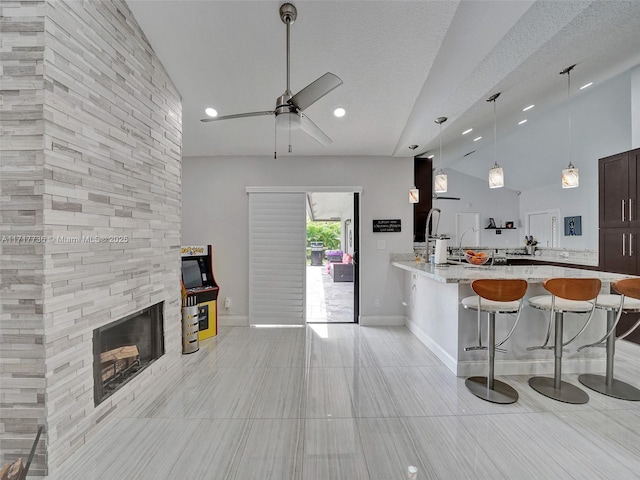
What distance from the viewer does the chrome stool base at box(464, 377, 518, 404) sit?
2.17 m

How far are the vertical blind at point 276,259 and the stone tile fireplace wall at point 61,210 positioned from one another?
6.92 ft

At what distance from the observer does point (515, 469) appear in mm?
1518

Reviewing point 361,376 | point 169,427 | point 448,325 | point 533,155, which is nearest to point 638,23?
point 448,325

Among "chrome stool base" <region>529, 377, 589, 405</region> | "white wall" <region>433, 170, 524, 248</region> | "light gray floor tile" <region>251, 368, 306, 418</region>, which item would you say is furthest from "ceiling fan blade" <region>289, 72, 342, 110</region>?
"white wall" <region>433, 170, 524, 248</region>

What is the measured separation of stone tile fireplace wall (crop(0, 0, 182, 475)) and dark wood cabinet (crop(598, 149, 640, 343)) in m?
5.16

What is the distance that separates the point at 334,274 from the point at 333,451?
21.9 feet

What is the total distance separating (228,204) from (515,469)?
4.15 metres

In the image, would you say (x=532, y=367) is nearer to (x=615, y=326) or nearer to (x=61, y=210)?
(x=615, y=326)

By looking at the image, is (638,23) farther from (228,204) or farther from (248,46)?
(228,204)

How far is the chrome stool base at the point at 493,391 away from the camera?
2168 millimetres

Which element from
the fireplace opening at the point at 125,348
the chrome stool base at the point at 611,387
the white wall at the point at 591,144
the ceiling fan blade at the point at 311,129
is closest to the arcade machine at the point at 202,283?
the fireplace opening at the point at 125,348

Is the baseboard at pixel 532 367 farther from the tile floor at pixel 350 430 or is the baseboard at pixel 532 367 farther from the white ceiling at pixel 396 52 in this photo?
the white ceiling at pixel 396 52

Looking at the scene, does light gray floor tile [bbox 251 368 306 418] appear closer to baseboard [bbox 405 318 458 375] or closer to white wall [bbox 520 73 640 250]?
baseboard [bbox 405 318 458 375]

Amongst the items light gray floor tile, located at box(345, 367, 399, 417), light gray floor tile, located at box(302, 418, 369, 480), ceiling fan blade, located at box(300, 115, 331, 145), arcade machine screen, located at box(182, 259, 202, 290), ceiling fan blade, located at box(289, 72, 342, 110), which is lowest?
light gray floor tile, located at box(345, 367, 399, 417)
